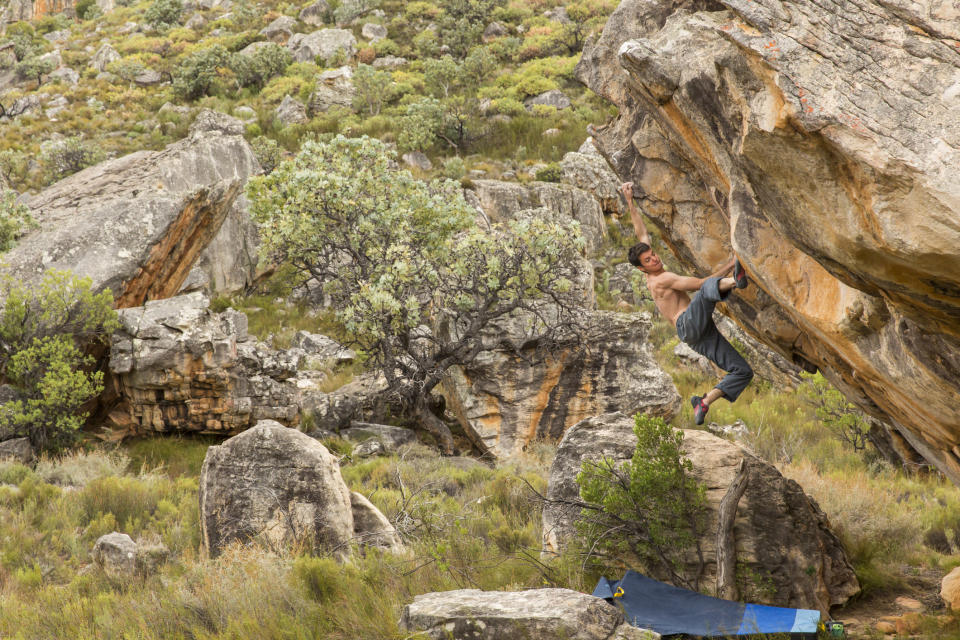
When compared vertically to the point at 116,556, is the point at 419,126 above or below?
above

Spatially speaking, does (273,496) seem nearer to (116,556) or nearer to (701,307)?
(116,556)

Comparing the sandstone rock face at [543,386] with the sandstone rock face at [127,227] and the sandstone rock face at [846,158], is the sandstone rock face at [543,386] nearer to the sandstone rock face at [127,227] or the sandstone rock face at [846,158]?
the sandstone rock face at [127,227]

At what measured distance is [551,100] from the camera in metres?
37.4

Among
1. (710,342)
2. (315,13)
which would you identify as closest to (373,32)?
(315,13)

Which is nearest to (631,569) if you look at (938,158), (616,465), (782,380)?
(616,465)

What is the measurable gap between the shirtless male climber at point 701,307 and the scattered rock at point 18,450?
40.3ft

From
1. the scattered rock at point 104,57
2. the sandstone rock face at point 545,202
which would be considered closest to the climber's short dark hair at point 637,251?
the sandstone rock face at point 545,202

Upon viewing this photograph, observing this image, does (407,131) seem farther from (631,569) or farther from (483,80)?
(631,569)

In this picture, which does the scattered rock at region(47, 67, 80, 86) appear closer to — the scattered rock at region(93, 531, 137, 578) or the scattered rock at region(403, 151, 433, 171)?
the scattered rock at region(403, 151, 433, 171)

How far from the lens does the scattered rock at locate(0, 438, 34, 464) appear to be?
13.2 m

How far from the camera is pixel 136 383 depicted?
14.7m

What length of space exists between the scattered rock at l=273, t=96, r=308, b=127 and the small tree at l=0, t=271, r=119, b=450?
21376 millimetres

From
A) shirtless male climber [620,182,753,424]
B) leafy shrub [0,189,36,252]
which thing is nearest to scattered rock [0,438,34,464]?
leafy shrub [0,189,36,252]

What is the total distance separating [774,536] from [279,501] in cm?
551
